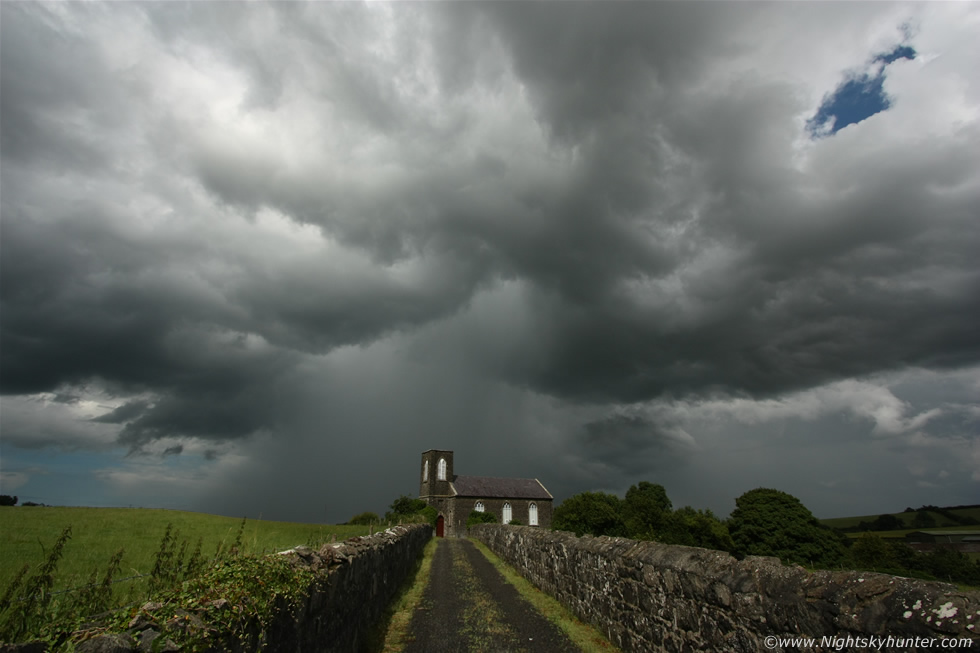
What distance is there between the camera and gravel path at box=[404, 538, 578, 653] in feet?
31.7

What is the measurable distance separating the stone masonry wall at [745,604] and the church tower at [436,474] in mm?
67224

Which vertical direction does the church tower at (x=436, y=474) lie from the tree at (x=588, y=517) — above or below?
above

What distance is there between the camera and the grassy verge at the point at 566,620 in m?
9.52

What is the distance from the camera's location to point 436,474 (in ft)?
250

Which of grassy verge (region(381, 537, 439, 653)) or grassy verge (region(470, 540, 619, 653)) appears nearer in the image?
grassy verge (region(470, 540, 619, 653))

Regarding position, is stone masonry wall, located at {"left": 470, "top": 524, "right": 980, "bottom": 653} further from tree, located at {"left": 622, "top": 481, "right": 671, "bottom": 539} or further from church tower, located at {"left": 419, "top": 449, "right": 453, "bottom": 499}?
church tower, located at {"left": 419, "top": 449, "right": 453, "bottom": 499}

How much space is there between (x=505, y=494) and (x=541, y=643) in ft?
234

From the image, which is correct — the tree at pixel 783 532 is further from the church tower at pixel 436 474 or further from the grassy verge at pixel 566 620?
the church tower at pixel 436 474

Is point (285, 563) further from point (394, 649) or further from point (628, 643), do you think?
point (628, 643)

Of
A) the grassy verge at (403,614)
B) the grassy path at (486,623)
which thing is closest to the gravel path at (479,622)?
the grassy path at (486,623)

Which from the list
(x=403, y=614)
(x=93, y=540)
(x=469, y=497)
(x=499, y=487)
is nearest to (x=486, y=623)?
(x=403, y=614)

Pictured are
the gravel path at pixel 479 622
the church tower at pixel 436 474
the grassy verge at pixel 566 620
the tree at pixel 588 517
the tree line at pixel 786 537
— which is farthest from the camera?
the church tower at pixel 436 474

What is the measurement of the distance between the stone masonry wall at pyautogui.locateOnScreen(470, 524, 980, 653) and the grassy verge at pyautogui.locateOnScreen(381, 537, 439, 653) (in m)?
4.38

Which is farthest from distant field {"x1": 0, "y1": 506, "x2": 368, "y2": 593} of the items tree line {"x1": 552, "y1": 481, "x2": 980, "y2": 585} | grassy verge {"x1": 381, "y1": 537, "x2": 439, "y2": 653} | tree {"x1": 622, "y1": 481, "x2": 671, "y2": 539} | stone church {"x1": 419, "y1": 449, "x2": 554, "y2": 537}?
stone church {"x1": 419, "y1": 449, "x2": 554, "y2": 537}
